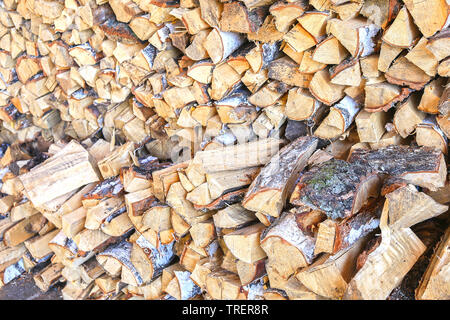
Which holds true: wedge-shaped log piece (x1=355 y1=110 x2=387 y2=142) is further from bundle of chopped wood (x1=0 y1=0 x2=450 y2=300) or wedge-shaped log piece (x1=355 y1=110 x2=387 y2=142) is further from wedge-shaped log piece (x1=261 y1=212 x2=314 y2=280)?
wedge-shaped log piece (x1=261 y1=212 x2=314 y2=280)

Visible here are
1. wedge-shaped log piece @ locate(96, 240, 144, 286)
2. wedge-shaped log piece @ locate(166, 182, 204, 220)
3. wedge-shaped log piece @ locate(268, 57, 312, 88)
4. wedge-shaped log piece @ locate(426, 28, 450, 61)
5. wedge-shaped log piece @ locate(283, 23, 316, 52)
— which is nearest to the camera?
wedge-shaped log piece @ locate(426, 28, 450, 61)

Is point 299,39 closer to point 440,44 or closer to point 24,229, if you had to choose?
point 440,44

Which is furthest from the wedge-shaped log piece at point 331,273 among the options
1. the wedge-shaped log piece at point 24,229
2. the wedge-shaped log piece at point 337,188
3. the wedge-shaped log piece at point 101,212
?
the wedge-shaped log piece at point 24,229

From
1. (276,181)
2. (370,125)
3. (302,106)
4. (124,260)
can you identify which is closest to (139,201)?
(124,260)

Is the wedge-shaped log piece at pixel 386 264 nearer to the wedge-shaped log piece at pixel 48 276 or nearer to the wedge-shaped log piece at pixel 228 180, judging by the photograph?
the wedge-shaped log piece at pixel 228 180

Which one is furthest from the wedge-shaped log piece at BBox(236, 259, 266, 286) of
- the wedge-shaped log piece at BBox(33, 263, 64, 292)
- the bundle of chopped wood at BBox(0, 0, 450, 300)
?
the wedge-shaped log piece at BBox(33, 263, 64, 292)

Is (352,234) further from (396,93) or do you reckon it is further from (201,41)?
(201,41)
